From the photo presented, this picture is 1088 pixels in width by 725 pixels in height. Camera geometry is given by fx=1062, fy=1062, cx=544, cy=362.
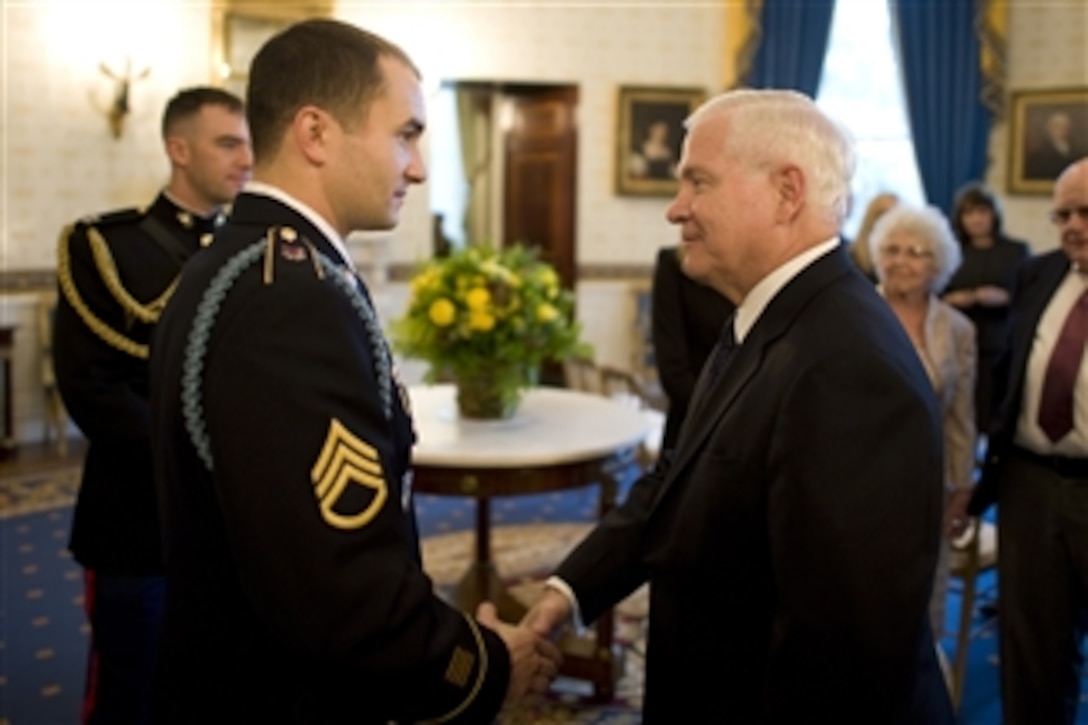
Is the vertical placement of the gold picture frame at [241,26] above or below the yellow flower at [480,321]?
above

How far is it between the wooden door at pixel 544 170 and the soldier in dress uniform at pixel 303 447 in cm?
755

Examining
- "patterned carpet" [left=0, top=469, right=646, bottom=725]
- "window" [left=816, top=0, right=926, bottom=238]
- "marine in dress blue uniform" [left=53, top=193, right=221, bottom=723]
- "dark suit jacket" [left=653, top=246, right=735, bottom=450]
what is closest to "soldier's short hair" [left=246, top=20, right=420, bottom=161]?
"marine in dress blue uniform" [left=53, top=193, right=221, bottom=723]

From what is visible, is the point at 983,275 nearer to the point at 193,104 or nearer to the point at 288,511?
the point at 193,104

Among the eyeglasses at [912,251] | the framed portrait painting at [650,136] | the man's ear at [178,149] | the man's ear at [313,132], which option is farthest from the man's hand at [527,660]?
the framed portrait painting at [650,136]

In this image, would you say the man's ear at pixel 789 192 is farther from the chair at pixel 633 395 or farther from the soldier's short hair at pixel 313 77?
the chair at pixel 633 395

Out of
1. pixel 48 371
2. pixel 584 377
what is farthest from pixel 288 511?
pixel 48 371

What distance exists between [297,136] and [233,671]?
70cm

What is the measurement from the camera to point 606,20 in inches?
346

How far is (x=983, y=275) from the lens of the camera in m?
5.78

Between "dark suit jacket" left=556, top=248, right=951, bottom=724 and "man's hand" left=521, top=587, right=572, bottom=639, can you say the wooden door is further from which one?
"dark suit jacket" left=556, top=248, right=951, bottom=724

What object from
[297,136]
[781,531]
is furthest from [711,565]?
[297,136]

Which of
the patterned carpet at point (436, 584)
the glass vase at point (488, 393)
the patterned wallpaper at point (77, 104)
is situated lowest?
the patterned carpet at point (436, 584)

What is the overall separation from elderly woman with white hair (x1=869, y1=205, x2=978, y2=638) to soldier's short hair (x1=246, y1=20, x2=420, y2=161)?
233 centimetres

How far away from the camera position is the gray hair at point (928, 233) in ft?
10.8
